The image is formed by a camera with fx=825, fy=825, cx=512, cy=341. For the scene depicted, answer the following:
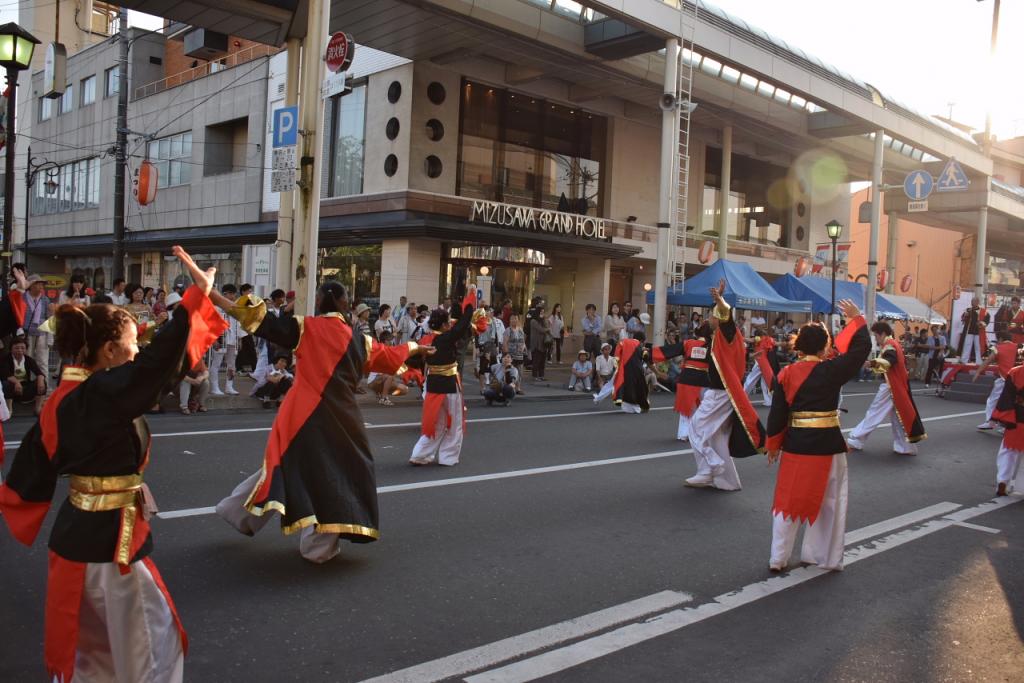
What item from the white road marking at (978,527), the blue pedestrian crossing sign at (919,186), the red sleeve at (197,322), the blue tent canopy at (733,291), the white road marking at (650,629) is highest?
the blue pedestrian crossing sign at (919,186)

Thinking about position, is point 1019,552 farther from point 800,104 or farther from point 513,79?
point 800,104

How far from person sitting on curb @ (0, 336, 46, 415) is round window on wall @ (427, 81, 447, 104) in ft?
45.5

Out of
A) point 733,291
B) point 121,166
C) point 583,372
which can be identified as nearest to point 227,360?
point 583,372

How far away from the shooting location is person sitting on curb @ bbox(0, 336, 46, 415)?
9.50 m

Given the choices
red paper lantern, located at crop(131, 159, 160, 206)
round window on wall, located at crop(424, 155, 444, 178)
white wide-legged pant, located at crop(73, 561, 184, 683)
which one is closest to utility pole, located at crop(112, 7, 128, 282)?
red paper lantern, located at crop(131, 159, 160, 206)

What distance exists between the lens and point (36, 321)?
1116cm

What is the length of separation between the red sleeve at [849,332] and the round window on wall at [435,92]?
1784 centimetres

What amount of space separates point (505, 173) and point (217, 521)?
19.3 metres

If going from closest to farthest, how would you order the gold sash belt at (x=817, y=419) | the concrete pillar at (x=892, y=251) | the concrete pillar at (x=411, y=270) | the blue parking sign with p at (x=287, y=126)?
the gold sash belt at (x=817, y=419) → the blue parking sign with p at (x=287, y=126) → the concrete pillar at (x=411, y=270) → the concrete pillar at (x=892, y=251)

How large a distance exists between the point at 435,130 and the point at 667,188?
6.40 metres

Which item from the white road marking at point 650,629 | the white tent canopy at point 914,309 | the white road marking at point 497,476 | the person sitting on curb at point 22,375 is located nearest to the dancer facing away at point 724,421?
the white road marking at point 497,476

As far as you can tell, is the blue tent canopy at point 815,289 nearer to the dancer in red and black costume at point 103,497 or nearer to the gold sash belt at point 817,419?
the gold sash belt at point 817,419

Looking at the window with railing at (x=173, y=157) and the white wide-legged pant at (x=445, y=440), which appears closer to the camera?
the white wide-legged pant at (x=445, y=440)

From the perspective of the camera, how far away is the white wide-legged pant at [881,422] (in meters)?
11.1
